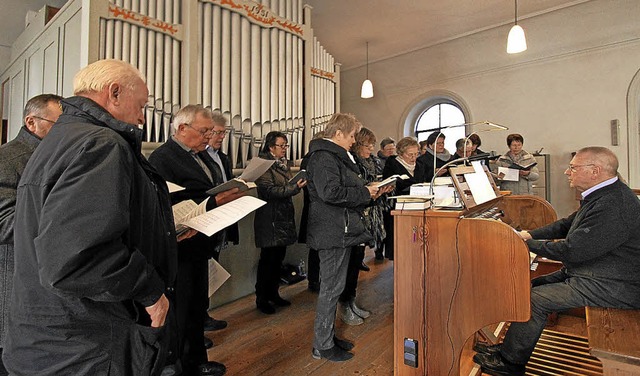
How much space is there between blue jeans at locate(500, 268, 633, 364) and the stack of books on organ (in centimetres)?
70

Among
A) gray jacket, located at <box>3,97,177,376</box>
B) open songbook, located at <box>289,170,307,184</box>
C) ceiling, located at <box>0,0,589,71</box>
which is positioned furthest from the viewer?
ceiling, located at <box>0,0,589,71</box>

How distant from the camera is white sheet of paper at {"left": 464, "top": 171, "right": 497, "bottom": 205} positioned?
2010 mm

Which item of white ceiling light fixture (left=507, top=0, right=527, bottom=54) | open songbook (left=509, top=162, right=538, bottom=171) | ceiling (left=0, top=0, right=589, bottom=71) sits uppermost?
ceiling (left=0, top=0, right=589, bottom=71)

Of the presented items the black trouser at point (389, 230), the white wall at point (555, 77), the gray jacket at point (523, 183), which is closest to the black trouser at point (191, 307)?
the black trouser at point (389, 230)

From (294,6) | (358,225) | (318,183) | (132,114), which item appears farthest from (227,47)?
(132,114)

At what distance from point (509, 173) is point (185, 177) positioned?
3.40 m

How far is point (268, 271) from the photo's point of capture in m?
2.79

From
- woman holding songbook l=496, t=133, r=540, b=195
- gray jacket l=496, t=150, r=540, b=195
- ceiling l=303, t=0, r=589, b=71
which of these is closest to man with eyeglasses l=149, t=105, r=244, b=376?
woman holding songbook l=496, t=133, r=540, b=195

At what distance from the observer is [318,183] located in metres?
1.98

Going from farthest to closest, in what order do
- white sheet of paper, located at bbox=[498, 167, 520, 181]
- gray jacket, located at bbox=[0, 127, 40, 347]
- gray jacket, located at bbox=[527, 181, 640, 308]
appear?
white sheet of paper, located at bbox=[498, 167, 520, 181] → gray jacket, located at bbox=[527, 181, 640, 308] → gray jacket, located at bbox=[0, 127, 40, 347]

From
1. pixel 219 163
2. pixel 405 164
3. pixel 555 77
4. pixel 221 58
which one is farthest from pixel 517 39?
pixel 219 163

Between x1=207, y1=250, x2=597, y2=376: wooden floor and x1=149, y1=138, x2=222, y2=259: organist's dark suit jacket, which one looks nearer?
x1=149, y1=138, x2=222, y2=259: organist's dark suit jacket

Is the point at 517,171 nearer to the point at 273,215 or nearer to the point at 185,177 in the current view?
the point at 273,215

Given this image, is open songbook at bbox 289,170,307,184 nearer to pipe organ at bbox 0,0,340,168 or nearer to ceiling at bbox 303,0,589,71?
pipe organ at bbox 0,0,340,168
